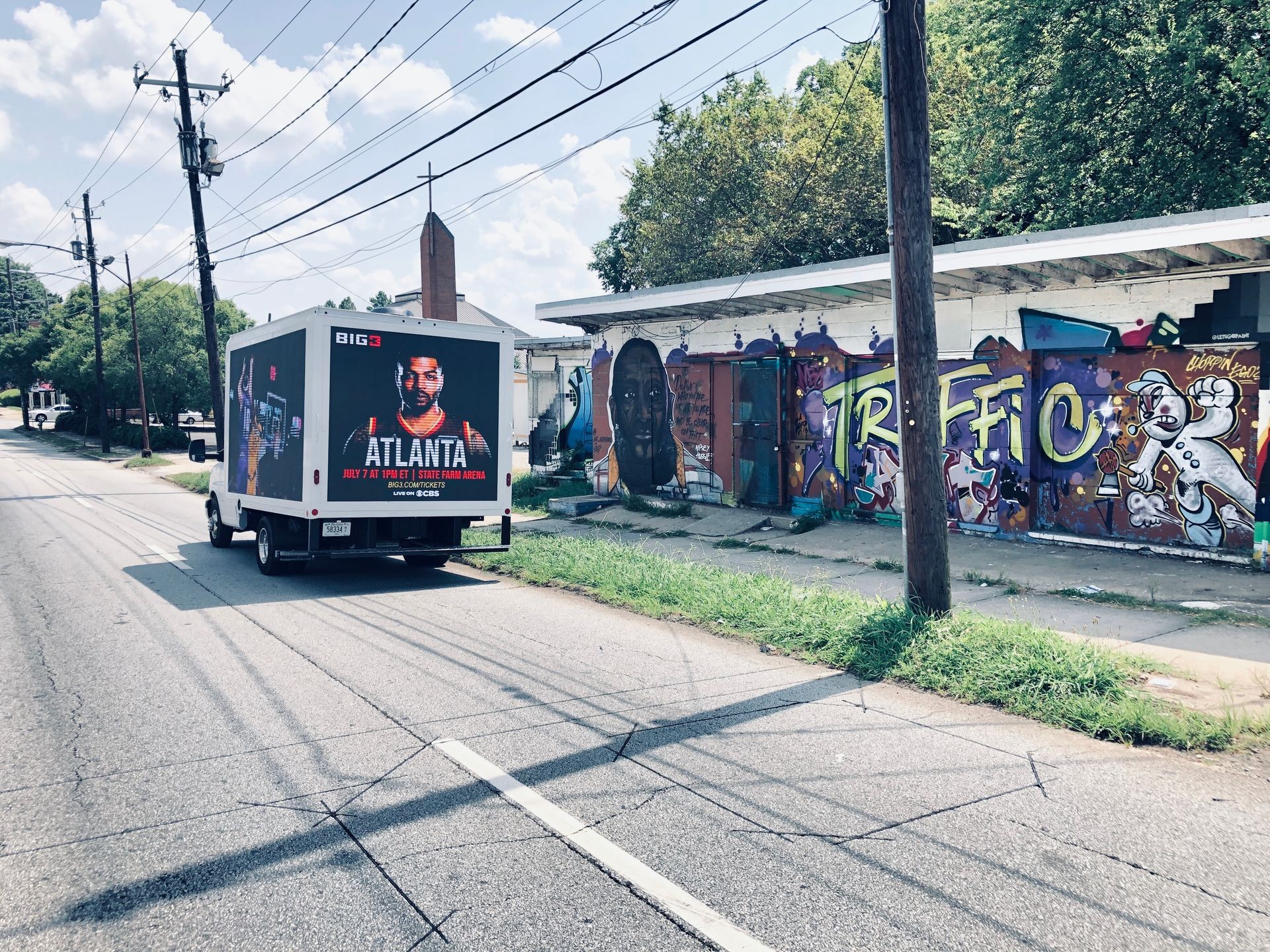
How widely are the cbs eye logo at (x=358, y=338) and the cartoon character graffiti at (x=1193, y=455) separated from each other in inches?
345

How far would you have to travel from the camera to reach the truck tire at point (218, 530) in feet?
46.9

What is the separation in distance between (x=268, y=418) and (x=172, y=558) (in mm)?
3179

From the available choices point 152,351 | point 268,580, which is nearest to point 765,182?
point 268,580

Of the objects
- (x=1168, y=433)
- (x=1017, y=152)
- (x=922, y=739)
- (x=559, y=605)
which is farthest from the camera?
(x=1017, y=152)

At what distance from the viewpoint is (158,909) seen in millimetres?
3547

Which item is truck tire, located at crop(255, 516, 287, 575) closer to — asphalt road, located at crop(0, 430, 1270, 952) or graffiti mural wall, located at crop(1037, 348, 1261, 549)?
asphalt road, located at crop(0, 430, 1270, 952)

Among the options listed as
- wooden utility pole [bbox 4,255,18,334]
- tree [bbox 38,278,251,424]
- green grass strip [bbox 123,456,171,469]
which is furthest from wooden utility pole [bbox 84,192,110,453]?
wooden utility pole [bbox 4,255,18,334]

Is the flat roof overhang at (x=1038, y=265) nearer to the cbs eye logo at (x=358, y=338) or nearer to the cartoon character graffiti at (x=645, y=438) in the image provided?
the cartoon character graffiti at (x=645, y=438)

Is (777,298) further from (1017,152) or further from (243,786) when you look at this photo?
→ (243,786)

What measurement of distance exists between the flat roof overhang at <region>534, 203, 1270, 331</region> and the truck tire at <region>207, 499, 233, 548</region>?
7906 mm

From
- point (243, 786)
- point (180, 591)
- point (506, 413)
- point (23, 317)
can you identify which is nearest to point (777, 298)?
point (506, 413)

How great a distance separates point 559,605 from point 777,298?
6.75 m

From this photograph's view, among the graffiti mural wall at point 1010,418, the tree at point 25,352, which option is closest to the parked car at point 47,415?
the tree at point 25,352

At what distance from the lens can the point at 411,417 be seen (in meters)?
11.0
